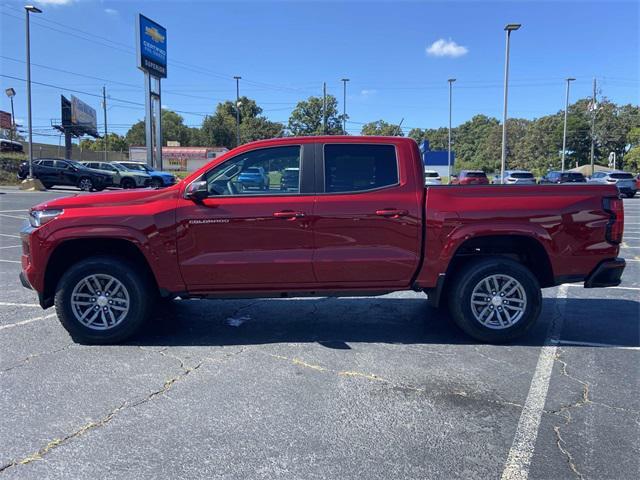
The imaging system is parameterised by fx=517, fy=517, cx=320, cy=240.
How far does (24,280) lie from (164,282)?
1.36 m

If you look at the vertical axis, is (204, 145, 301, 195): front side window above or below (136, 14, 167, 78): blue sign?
below

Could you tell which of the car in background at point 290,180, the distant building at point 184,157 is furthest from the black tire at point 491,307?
the distant building at point 184,157

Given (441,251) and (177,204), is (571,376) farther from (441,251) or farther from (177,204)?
(177,204)

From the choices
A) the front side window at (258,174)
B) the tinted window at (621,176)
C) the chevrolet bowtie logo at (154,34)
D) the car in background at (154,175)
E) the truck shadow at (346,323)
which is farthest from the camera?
the chevrolet bowtie logo at (154,34)

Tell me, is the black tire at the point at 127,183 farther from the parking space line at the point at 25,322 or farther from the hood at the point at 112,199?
the hood at the point at 112,199

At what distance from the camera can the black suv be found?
28.4 m

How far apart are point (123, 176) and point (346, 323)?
1029 inches

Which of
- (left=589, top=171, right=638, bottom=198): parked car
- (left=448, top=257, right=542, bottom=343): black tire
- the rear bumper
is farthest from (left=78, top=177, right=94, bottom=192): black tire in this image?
(left=589, top=171, right=638, bottom=198): parked car

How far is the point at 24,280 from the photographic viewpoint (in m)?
4.97

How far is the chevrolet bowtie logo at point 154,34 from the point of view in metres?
35.4

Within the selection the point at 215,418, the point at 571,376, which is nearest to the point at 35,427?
the point at 215,418

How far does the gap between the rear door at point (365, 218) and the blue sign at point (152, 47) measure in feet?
109

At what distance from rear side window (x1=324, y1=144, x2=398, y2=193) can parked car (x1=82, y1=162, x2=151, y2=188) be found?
83.7ft

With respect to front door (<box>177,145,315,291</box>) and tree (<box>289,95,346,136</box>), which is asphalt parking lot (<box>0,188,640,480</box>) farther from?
tree (<box>289,95,346,136</box>)
